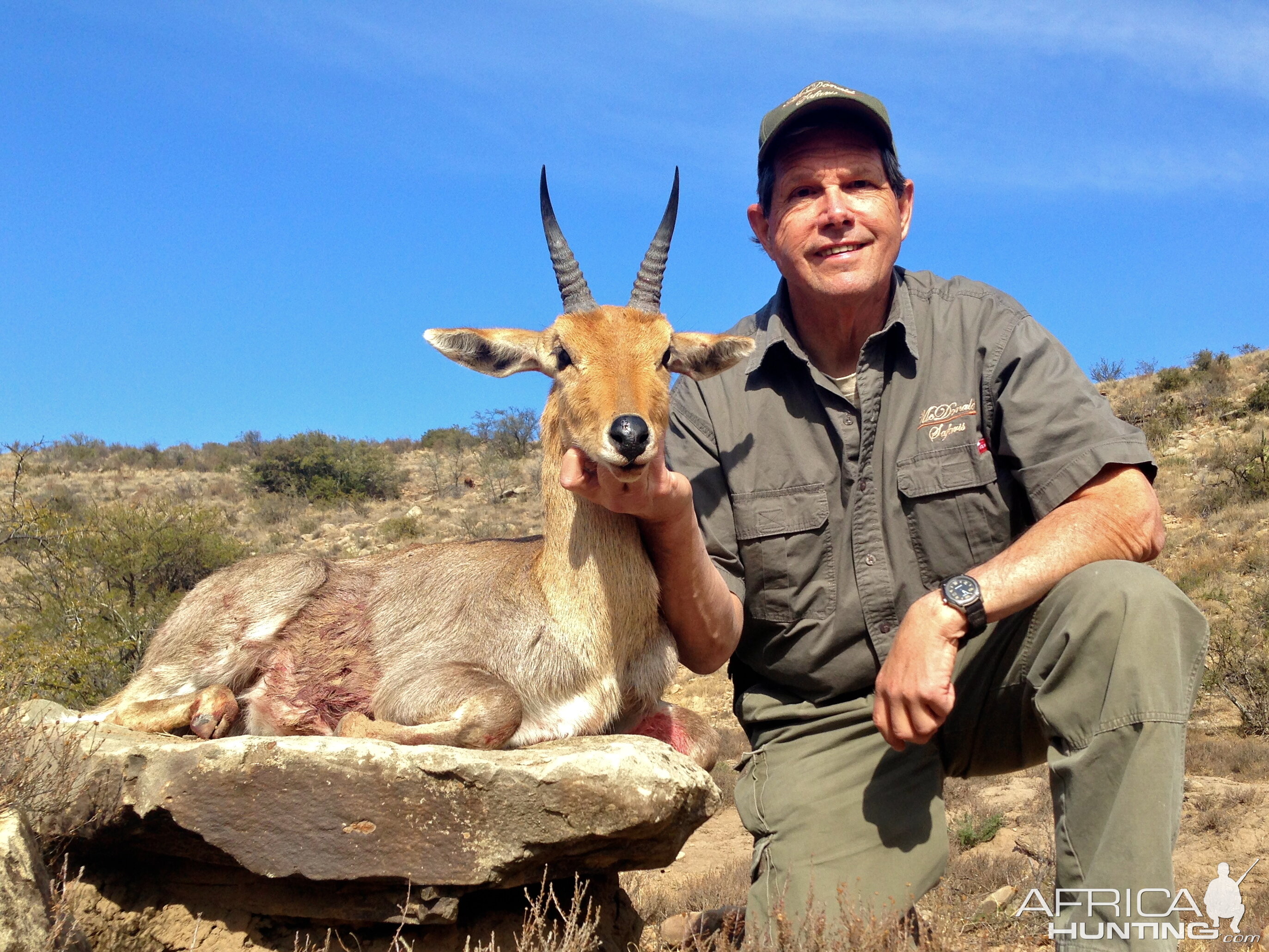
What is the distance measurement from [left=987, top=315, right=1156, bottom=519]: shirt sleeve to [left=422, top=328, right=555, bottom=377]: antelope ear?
2405 millimetres

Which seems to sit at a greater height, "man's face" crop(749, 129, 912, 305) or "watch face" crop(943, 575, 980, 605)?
"man's face" crop(749, 129, 912, 305)

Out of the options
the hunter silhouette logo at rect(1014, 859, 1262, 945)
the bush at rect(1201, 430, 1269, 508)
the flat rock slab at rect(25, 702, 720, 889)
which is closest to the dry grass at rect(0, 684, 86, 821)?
the flat rock slab at rect(25, 702, 720, 889)

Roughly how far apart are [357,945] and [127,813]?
3.76 feet

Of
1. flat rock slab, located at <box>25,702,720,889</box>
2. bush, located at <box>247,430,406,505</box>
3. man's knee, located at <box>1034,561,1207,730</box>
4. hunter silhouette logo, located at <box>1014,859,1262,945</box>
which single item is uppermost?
bush, located at <box>247,430,406,505</box>

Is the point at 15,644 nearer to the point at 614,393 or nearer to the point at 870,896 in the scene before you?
the point at 614,393

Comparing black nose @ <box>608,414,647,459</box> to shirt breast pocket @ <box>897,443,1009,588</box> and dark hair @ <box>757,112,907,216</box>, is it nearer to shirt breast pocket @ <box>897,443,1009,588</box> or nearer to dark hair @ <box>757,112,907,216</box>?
shirt breast pocket @ <box>897,443,1009,588</box>

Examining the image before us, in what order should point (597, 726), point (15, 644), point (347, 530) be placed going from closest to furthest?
1. point (597, 726)
2. point (15, 644)
3. point (347, 530)

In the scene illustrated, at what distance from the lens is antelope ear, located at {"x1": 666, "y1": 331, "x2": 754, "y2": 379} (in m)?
5.41

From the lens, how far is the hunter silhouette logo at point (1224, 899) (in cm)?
621

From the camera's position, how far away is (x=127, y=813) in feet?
12.9

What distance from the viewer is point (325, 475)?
31203mm

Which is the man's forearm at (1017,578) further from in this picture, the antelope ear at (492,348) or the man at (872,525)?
the antelope ear at (492,348)

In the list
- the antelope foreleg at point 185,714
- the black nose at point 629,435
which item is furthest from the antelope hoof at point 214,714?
the black nose at point 629,435

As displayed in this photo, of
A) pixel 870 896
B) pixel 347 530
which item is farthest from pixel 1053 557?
pixel 347 530
